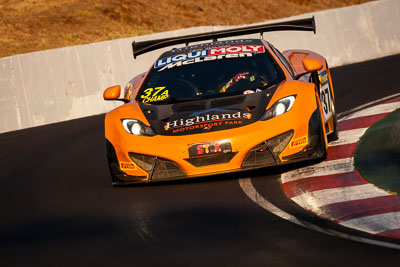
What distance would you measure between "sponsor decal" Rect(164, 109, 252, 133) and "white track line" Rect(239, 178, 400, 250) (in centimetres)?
57

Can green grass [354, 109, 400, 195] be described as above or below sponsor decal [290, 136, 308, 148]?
below

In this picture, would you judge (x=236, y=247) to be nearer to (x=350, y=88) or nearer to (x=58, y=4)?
(x=350, y=88)

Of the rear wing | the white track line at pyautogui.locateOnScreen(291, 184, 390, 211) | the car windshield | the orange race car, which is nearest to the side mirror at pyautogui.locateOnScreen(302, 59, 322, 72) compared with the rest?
the orange race car

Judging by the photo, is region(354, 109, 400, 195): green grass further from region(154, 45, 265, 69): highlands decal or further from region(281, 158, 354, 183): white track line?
region(154, 45, 265, 69): highlands decal

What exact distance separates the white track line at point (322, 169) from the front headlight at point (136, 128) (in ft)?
4.30

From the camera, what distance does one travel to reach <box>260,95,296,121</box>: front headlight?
25.9 feet

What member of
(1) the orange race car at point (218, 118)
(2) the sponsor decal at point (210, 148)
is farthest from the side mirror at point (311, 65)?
(2) the sponsor decal at point (210, 148)

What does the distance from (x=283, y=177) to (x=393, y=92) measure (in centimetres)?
563

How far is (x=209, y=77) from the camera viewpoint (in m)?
8.98

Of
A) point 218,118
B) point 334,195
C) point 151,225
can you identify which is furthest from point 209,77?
point 151,225

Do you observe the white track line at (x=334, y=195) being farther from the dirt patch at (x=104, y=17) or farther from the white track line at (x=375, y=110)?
the dirt patch at (x=104, y=17)

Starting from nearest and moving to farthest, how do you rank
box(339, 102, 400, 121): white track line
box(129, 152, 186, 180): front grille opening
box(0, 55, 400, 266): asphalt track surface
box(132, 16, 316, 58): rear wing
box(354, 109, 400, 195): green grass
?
1. box(0, 55, 400, 266): asphalt track surface
2. box(354, 109, 400, 195): green grass
3. box(129, 152, 186, 180): front grille opening
4. box(132, 16, 316, 58): rear wing
5. box(339, 102, 400, 121): white track line

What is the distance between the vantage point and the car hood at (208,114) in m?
7.84

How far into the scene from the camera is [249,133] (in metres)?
7.68
